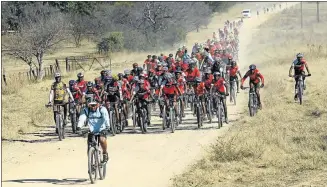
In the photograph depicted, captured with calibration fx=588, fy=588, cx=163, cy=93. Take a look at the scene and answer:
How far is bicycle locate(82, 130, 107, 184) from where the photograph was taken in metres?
12.8

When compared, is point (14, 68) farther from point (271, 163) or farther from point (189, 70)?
point (271, 163)

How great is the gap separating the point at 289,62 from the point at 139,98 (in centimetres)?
2111

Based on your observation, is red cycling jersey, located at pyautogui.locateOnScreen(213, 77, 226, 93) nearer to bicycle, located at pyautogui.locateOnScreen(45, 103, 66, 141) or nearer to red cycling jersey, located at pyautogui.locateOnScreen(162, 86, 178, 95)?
red cycling jersey, located at pyautogui.locateOnScreen(162, 86, 178, 95)

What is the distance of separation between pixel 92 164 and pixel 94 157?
159 mm

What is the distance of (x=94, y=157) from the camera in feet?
42.6


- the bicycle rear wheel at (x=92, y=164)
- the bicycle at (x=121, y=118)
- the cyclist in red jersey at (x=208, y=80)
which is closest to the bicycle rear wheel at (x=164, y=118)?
the bicycle at (x=121, y=118)

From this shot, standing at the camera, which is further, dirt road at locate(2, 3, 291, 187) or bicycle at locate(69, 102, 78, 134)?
bicycle at locate(69, 102, 78, 134)

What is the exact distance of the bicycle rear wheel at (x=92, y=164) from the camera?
12.8m

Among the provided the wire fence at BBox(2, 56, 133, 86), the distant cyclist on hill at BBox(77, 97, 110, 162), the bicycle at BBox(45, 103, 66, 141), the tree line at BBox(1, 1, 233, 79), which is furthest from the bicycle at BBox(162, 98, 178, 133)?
the tree line at BBox(1, 1, 233, 79)

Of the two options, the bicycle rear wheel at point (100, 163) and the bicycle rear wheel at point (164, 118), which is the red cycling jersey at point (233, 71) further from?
the bicycle rear wheel at point (100, 163)

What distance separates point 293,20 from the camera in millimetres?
76438

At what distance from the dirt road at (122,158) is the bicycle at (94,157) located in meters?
0.24

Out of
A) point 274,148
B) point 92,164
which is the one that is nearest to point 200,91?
point 274,148

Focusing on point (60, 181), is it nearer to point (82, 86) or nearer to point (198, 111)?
point (82, 86)
